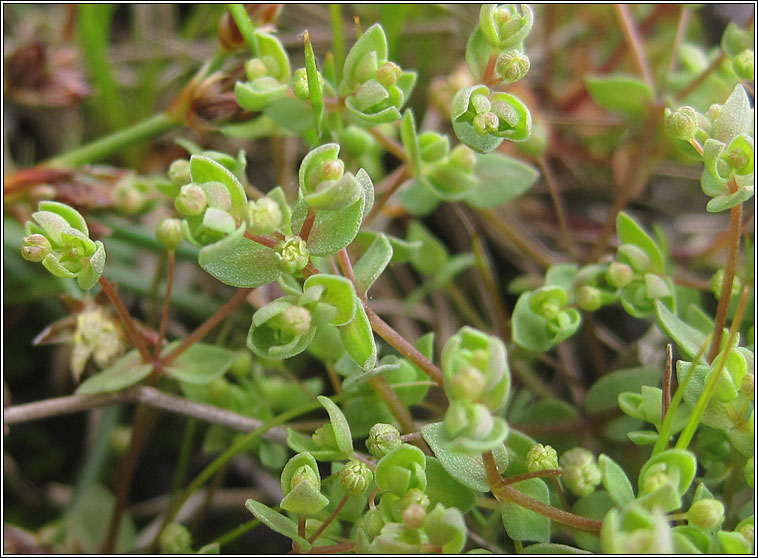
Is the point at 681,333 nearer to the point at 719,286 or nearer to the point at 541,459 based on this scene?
the point at 719,286

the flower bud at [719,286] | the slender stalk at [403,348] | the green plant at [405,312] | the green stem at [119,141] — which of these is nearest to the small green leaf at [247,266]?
the green plant at [405,312]

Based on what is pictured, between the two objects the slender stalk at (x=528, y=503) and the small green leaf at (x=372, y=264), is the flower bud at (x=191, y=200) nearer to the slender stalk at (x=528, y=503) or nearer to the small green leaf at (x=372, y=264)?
the small green leaf at (x=372, y=264)

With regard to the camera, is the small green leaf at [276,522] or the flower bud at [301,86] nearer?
the small green leaf at [276,522]

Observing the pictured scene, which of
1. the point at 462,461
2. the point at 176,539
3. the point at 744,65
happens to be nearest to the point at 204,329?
the point at 176,539

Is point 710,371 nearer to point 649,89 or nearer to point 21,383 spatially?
point 649,89

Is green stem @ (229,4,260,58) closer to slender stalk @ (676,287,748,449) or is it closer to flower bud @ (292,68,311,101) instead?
flower bud @ (292,68,311,101)

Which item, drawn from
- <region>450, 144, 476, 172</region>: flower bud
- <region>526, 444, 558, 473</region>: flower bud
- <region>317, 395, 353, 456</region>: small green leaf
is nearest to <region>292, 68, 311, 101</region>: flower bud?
<region>450, 144, 476, 172</region>: flower bud
